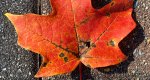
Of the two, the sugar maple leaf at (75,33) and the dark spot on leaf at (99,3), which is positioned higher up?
the dark spot on leaf at (99,3)

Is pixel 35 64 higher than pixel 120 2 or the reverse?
the reverse

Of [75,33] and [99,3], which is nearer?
[75,33]

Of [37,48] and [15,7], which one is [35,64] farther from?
[15,7]

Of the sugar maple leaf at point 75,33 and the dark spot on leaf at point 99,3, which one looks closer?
the sugar maple leaf at point 75,33

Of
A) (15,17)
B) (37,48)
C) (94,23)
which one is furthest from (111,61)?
(15,17)

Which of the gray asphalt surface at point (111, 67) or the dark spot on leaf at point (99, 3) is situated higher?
the dark spot on leaf at point (99, 3)
